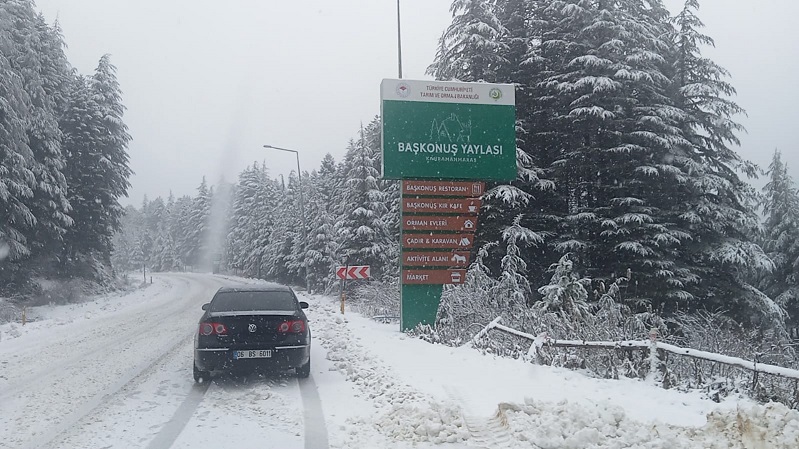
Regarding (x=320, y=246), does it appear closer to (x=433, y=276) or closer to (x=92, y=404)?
(x=433, y=276)

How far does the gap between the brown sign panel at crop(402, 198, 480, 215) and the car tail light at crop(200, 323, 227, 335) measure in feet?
25.7

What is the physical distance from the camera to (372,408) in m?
7.65

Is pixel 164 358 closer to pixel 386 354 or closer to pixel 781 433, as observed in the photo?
pixel 386 354

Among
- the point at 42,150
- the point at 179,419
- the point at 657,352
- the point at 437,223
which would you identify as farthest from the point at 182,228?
the point at 657,352

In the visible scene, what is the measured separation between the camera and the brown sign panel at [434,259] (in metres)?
16.1

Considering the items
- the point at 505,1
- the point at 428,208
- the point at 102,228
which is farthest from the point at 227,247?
the point at 428,208

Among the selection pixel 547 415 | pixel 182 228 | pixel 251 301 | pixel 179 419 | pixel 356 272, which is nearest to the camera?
pixel 547 415

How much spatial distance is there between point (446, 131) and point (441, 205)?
2.09m

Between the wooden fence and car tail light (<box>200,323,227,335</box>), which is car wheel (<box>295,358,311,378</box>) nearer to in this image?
car tail light (<box>200,323,227,335</box>)

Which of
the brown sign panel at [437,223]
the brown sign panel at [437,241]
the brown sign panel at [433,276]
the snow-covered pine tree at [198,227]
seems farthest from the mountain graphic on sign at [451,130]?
the snow-covered pine tree at [198,227]

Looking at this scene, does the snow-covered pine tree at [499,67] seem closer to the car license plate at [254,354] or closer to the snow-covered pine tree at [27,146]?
the car license plate at [254,354]

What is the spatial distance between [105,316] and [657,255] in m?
22.3

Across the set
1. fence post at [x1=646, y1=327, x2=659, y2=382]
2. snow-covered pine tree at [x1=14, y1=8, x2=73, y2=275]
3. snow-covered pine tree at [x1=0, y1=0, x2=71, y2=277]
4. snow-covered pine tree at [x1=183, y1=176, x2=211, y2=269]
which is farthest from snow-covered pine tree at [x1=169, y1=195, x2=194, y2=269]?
fence post at [x1=646, y1=327, x2=659, y2=382]

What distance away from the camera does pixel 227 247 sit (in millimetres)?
86562
